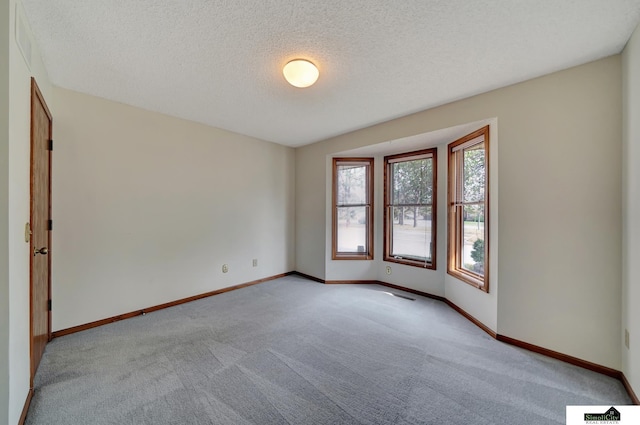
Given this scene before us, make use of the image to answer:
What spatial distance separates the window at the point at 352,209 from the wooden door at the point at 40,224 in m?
3.49

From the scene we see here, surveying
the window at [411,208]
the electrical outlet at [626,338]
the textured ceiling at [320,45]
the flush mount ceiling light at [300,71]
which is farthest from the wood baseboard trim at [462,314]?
the flush mount ceiling light at [300,71]

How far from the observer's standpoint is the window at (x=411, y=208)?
12.5ft

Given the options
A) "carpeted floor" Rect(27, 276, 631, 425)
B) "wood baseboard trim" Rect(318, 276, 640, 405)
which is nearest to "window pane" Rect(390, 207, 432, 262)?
"wood baseboard trim" Rect(318, 276, 640, 405)

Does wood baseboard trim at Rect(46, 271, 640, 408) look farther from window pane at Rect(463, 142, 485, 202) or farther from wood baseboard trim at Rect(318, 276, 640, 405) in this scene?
window pane at Rect(463, 142, 485, 202)

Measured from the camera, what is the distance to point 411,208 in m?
4.04

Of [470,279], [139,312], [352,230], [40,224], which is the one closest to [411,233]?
[352,230]

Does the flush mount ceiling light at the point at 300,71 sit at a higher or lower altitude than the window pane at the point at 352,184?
higher

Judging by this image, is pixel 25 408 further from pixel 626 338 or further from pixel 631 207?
pixel 631 207

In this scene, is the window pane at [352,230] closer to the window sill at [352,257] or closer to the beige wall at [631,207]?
the window sill at [352,257]

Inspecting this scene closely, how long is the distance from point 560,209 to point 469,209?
993 mm

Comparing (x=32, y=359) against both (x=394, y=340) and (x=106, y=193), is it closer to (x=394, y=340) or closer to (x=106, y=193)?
(x=106, y=193)

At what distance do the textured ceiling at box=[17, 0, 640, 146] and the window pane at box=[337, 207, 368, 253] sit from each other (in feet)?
6.76

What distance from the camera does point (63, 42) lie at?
190 cm

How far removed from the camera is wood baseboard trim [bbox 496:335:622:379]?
2.00 m
